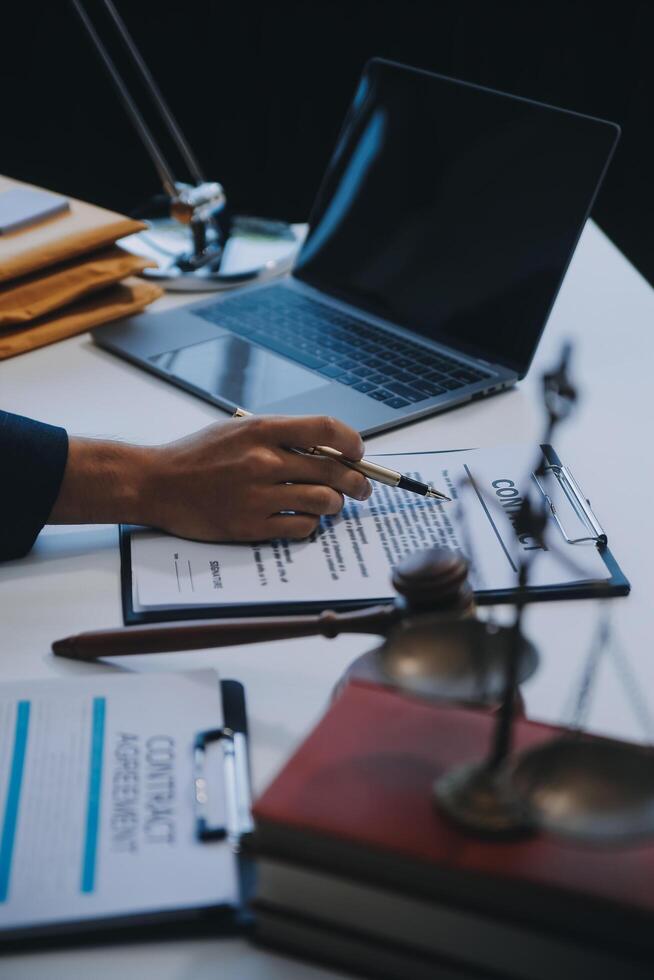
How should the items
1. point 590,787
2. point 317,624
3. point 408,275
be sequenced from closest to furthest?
point 590,787 < point 317,624 < point 408,275

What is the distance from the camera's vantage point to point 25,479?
3.06 feet

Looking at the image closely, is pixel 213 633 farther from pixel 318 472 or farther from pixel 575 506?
pixel 575 506

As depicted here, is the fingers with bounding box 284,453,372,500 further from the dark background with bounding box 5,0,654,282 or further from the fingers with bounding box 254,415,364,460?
the dark background with bounding box 5,0,654,282

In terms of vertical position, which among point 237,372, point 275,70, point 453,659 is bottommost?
point 453,659

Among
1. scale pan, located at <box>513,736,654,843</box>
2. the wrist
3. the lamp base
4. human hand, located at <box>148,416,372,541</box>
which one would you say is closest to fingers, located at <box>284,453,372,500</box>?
human hand, located at <box>148,416,372,541</box>

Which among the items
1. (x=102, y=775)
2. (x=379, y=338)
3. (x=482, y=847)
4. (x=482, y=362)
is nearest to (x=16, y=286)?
(x=379, y=338)

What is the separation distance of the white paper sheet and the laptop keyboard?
0.51m

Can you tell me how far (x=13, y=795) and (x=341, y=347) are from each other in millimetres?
724

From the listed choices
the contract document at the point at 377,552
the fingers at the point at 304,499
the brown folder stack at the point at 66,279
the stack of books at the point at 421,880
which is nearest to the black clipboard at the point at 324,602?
the contract document at the point at 377,552

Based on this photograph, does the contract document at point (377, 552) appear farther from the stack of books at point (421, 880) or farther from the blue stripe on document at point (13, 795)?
the stack of books at point (421, 880)

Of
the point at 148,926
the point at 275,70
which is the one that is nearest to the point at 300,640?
the point at 148,926

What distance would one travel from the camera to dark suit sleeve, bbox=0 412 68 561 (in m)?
0.92

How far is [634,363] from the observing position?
4.14ft

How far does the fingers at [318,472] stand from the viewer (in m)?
0.93
